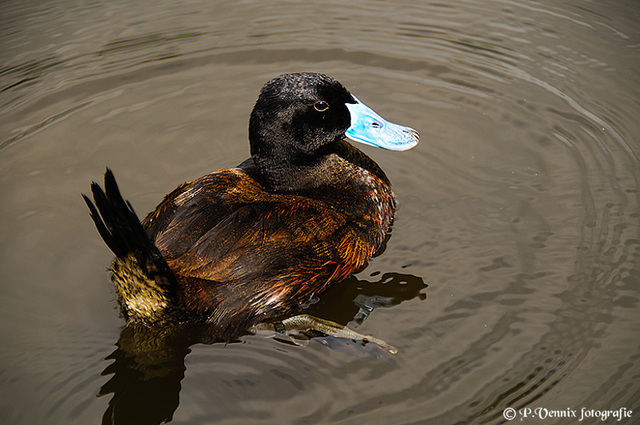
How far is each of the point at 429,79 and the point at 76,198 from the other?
2.91 meters

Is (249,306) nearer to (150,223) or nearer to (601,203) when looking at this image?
(150,223)

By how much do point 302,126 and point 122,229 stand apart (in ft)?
4.19

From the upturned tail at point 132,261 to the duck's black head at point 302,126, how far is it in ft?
3.14

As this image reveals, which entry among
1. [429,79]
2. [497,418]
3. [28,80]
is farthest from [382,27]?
[497,418]

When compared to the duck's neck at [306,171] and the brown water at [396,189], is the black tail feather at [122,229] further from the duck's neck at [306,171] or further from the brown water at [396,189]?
the duck's neck at [306,171]

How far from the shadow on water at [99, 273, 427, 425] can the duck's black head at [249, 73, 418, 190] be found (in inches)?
29.2

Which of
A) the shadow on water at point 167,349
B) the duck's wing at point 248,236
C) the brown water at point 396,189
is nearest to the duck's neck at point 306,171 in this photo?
the duck's wing at point 248,236

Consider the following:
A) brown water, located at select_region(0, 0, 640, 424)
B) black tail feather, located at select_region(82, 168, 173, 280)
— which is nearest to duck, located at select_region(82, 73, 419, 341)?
black tail feather, located at select_region(82, 168, 173, 280)

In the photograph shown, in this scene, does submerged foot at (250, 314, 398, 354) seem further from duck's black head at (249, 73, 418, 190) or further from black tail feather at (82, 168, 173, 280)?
duck's black head at (249, 73, 418, 190)

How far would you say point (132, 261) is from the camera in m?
2.76

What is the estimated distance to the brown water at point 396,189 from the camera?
2971 mm

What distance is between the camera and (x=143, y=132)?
4789 mm

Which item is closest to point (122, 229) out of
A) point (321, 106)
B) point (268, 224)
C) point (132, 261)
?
point (132, 261)

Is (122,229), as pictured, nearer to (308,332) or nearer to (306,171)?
(308,332)
